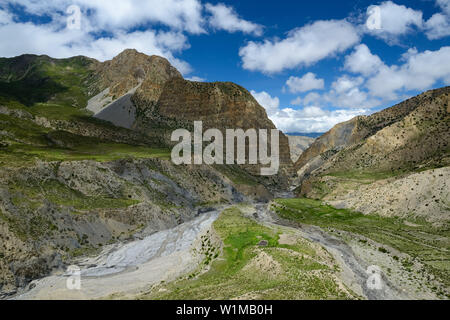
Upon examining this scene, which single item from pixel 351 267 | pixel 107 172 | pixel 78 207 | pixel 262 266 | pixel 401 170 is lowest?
pixel 351 267

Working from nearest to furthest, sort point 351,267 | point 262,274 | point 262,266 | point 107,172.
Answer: point 262,274 < point 262,266 < point 351,267 < point 107,172

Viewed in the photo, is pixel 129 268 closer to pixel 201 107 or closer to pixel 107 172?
pixel 107 172

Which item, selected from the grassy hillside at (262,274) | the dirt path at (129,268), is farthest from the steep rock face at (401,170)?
the dirt path at (129,268)

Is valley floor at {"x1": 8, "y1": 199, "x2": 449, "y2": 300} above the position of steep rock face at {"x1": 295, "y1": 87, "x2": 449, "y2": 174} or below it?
below

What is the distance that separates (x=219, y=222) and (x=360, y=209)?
149ft

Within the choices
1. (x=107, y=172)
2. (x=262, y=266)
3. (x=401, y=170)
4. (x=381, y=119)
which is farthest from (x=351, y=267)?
(x=381, y=119)

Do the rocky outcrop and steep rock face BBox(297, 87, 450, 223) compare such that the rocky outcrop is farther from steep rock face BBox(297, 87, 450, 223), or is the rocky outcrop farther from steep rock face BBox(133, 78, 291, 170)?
steep rock face BBox(133, 78, 291, 170)

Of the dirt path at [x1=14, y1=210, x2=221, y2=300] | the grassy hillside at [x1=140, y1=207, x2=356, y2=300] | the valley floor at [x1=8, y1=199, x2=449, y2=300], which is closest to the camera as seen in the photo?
the grassy hillside at [x1=140, y1=207, x2=356, y2=300]

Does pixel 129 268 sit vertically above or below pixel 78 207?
below

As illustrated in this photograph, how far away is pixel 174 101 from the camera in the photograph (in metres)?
174

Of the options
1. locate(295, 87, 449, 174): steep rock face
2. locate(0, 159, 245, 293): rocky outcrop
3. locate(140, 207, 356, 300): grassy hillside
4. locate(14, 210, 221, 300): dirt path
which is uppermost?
locate(295, 87, 449, 174): steep rock face

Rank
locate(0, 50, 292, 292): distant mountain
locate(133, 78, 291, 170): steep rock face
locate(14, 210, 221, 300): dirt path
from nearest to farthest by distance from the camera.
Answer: locate(14, 210, 221, 300): dirt path, locate(0, 50, 292, 292): distant mountain, locate(133, 78, 291, 170): steep rock face

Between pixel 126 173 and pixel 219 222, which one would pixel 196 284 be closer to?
pixel 219 222

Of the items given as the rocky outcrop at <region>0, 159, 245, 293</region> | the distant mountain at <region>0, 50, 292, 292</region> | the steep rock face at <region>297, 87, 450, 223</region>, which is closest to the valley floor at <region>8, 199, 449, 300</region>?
the rocky outcrop at <region>0, 159, 245, 293</region>
